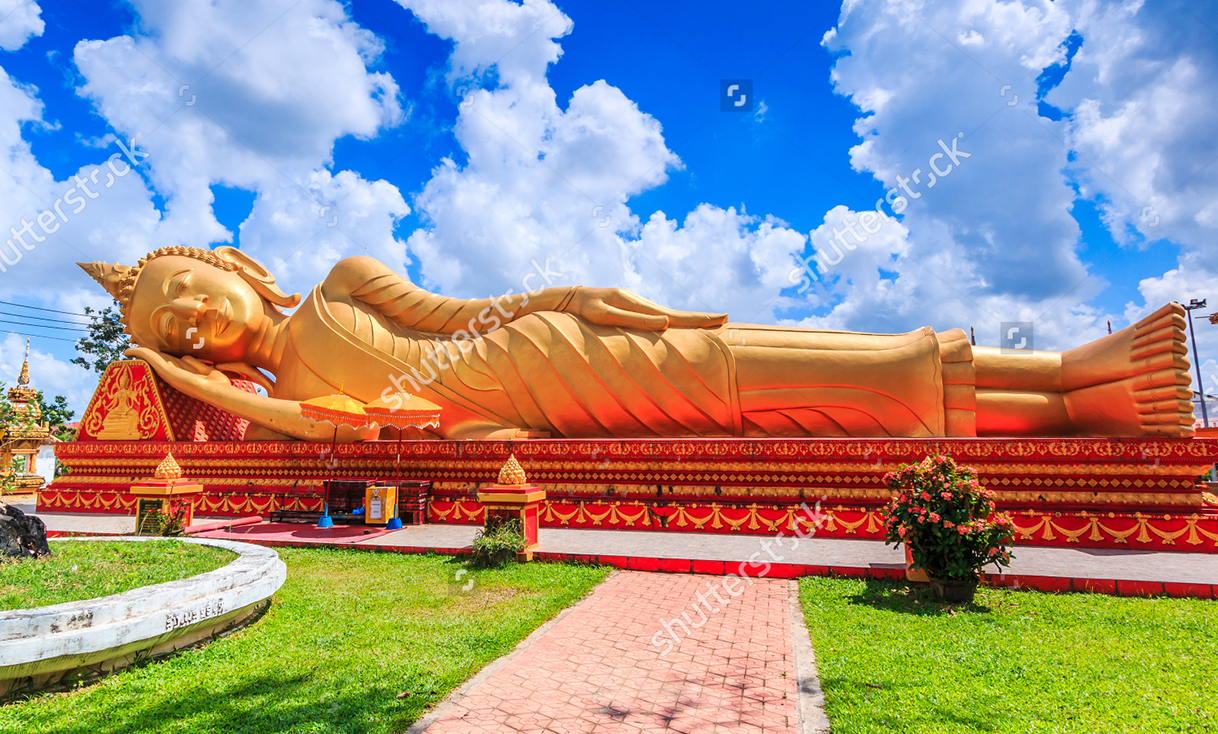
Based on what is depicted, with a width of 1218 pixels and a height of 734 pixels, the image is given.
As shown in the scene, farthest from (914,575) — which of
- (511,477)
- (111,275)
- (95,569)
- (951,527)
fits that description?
(111,275)

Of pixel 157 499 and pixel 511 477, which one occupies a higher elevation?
pixel 511 477

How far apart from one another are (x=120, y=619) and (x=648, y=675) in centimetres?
337

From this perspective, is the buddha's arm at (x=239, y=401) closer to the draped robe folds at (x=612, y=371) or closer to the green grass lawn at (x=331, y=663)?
the draped robe folds at (x=612, y=371)

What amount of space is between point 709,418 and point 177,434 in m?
11.5

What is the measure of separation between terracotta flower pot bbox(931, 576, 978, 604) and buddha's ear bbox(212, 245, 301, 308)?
44.4 feet

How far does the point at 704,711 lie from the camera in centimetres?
343

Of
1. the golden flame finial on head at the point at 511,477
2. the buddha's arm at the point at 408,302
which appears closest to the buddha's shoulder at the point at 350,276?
the buddha's arm at the point at 408,302

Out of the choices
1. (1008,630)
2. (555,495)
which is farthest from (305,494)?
(1008,630)

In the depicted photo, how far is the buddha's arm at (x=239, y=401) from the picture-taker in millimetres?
11477

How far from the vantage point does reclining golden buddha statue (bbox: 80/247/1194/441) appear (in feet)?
30.8

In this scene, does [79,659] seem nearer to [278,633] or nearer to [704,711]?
[278,633]

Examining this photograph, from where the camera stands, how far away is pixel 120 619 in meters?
3.73

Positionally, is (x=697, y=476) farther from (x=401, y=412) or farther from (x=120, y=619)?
(x=120, y=619)

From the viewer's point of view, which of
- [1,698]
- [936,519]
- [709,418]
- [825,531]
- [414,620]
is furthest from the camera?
[709,418]
